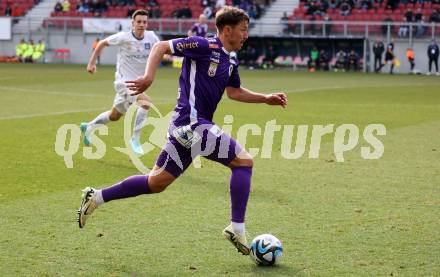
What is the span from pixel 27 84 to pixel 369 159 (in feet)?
60.4

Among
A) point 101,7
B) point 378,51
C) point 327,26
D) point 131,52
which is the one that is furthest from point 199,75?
point 101,7

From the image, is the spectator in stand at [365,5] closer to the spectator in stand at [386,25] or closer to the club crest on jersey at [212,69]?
the spectator in stand at [386,25]

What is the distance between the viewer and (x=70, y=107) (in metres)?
21.4

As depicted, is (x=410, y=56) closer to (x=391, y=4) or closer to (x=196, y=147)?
(x=391, y=4)

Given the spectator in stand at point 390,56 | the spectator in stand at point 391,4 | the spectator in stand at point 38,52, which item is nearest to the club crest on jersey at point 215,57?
the spectator in stand at point 390,56

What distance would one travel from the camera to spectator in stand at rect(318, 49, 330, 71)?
140ft

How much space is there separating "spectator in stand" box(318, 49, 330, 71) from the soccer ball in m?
35.9

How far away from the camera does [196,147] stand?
7.50 meters

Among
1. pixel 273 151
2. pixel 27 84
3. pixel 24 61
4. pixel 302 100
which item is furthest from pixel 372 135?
pixel 24 61

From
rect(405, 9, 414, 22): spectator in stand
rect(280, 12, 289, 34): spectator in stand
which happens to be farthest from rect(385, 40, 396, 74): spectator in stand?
rect(280, 12, 289, 34): spectator in stand

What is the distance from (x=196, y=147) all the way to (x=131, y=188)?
0.72m

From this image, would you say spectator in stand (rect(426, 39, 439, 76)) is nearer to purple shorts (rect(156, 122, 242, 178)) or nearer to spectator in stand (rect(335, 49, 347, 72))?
spectator in stand (rect(335, 49, 347, 72))

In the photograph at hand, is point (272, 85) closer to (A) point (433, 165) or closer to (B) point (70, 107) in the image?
(B) point (70, 107)

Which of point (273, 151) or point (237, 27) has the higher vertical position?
point (237, 27)
